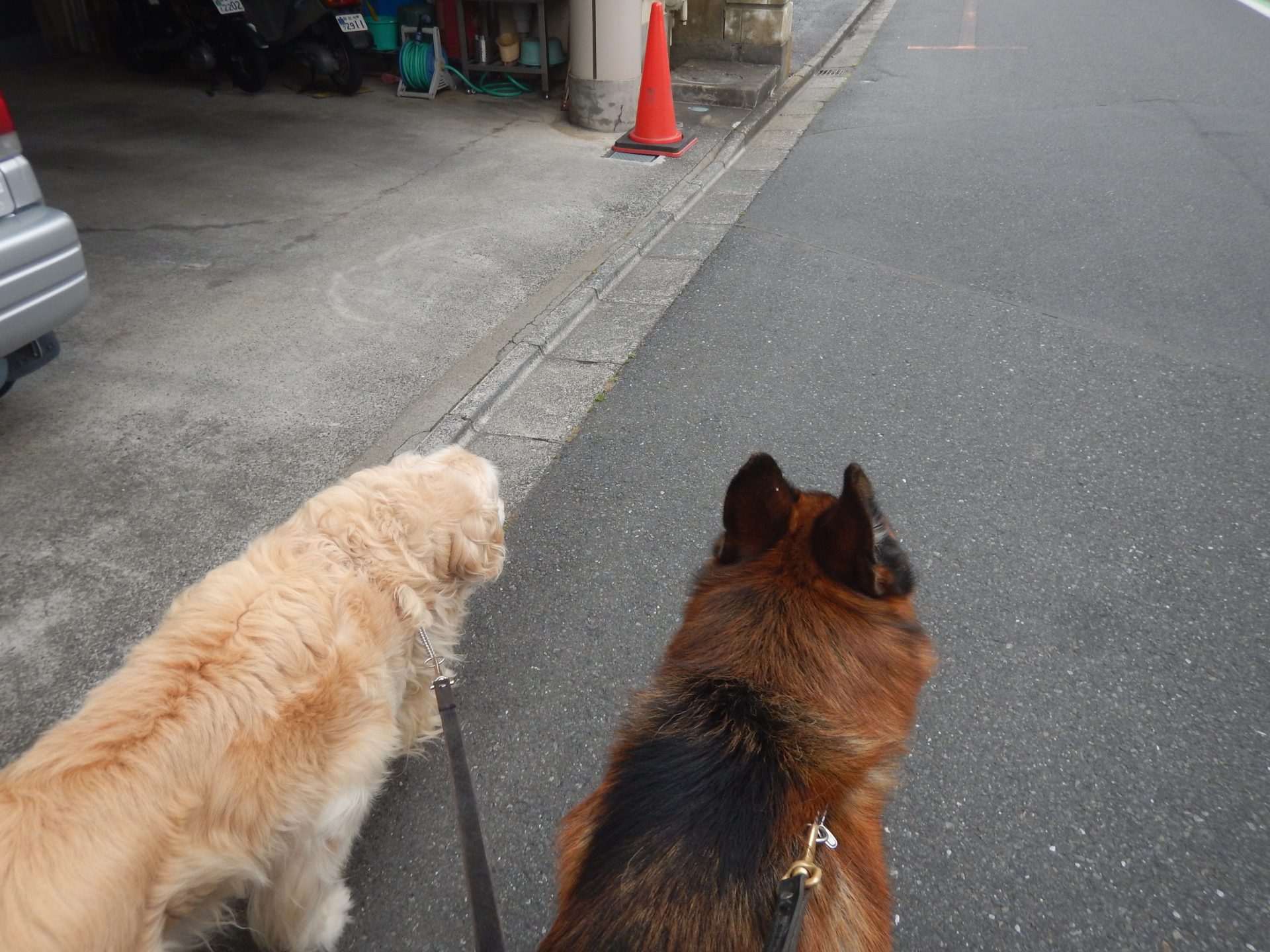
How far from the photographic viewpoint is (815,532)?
1417 mm

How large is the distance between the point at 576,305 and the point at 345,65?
5.97m

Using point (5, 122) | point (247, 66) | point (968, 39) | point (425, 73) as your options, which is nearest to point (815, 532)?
point (5, 122)

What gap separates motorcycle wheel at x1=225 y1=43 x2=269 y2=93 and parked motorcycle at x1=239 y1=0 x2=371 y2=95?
211 mm

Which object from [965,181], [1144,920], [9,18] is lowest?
[1144,920]

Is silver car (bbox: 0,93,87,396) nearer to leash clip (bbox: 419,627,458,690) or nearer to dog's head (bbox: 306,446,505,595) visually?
dog's head (bbox: 306,446,505,595)

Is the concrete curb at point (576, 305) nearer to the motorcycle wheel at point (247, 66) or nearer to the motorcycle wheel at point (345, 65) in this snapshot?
the motorcycle wheel at point (345, 65)

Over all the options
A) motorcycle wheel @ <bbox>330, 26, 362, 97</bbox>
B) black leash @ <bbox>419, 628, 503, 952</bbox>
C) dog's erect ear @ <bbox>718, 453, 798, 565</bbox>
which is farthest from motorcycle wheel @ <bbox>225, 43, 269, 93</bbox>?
dog's erect ear @ <bbox>718, 453, 798, 565</bbox>

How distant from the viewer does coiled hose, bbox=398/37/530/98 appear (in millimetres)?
8680

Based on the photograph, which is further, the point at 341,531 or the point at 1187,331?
the point at 1187,331

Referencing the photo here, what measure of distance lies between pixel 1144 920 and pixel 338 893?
199cm

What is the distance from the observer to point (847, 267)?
18.0 feet

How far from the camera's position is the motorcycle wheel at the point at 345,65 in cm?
855

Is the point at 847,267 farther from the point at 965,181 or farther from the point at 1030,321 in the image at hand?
the point at 965,181

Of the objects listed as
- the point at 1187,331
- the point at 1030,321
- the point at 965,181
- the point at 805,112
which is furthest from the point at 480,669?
the point at 805,112
